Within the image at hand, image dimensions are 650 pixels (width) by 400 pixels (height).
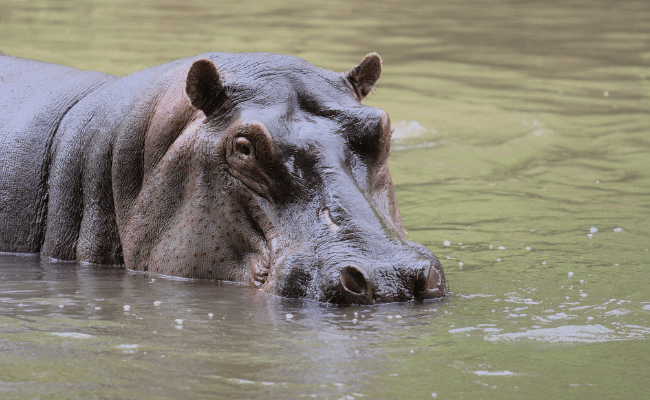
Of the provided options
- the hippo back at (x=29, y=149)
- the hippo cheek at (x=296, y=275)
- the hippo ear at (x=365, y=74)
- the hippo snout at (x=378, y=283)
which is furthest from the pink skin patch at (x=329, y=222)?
the hippo back at (x=29, y=149)

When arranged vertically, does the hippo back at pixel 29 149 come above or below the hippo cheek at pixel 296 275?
above

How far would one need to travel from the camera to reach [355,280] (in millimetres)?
4656

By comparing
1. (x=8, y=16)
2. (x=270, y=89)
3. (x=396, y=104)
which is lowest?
(x=270, y=89)

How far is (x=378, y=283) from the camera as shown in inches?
184

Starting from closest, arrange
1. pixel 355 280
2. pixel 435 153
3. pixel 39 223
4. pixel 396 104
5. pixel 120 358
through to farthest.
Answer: pixel 120 358 → pixel 355 280 → pixel 39 223 → pixel 435 153 → pixel 396 104

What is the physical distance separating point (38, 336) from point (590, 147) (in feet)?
29.4

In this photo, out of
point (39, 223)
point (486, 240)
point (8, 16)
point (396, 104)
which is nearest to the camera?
point (39, 223)

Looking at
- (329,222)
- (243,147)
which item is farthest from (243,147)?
(329,222)

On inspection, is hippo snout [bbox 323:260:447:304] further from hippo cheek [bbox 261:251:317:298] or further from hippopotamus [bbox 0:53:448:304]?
hippo cheek [bbox 261:251:317:298]

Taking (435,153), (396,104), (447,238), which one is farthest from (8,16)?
(447,238)

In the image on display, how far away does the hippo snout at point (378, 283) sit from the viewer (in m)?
4.62

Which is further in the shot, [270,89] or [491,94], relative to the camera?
[491,94]

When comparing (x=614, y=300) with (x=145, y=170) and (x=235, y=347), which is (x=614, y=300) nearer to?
(x=235, y=347)

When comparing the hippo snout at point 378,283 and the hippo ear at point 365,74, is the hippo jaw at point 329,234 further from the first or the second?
the hippo ear at point 365,74
